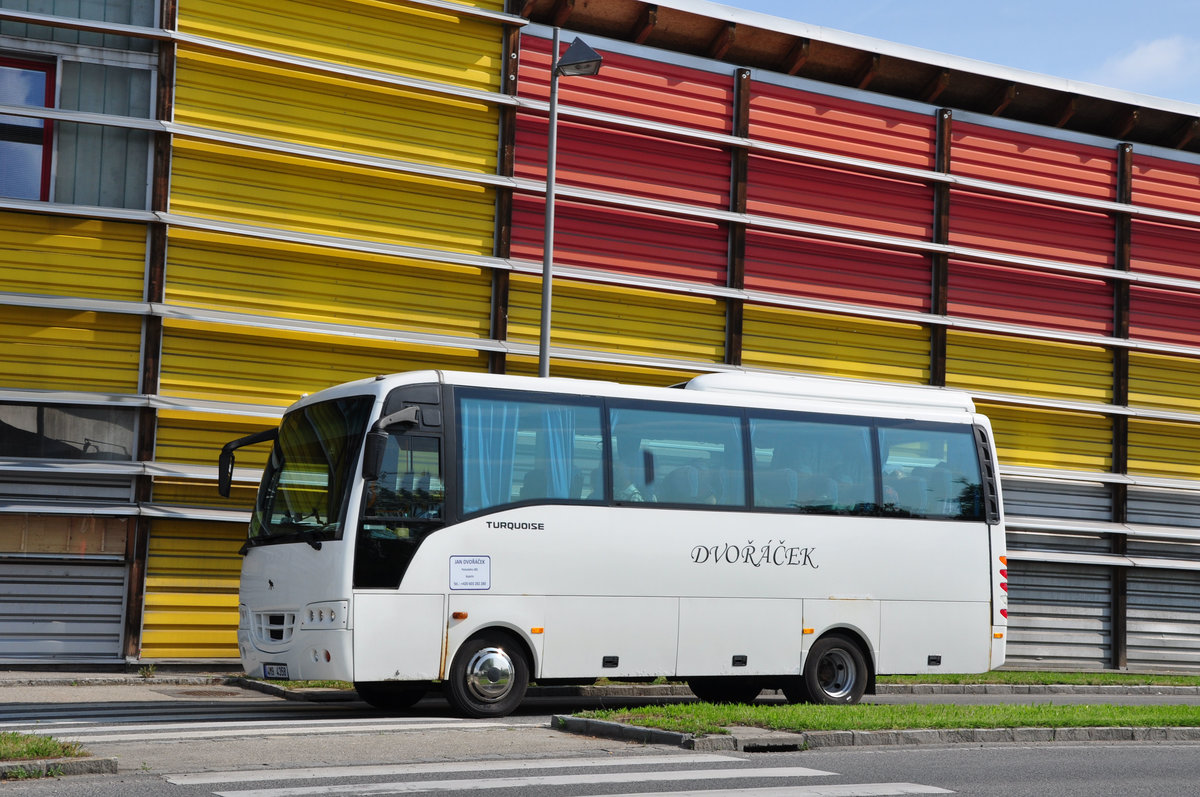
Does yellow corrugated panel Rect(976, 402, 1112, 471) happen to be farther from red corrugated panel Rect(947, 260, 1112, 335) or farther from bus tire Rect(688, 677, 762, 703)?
bus tire Rect(688, 677, 762, 703)

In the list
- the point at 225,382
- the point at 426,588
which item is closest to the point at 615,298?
the point at 225,382

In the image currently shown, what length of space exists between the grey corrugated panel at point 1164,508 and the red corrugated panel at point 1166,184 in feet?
17.4

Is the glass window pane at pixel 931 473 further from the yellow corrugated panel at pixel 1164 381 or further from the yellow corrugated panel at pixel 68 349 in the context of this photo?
the yellow corrugated panel at pixel 1164 381

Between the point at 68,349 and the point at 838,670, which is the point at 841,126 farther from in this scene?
the point at 68,349

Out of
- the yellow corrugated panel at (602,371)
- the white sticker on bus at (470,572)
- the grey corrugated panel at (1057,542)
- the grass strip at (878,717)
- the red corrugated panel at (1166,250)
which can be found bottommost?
the grass strip at (878,717)

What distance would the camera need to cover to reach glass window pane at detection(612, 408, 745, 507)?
14.7 m

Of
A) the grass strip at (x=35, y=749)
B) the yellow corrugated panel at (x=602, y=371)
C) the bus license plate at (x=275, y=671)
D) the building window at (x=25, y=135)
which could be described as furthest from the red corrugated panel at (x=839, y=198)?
the grass strip at (x=35, y=749)

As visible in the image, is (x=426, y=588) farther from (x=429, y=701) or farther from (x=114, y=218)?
(x=114, y=218)

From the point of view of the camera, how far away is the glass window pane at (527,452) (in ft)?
45.4

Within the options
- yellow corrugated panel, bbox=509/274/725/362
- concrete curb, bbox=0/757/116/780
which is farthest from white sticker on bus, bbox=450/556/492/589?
yellow corrugated panel, bbox=509/274/725/362

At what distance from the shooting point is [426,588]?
44.0ft

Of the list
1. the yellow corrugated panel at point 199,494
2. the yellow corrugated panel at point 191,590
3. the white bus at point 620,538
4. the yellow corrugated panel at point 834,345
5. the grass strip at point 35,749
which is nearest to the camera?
the grass strip at point 35,749

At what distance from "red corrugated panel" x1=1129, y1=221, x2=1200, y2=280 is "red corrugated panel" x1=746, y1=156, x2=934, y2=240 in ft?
14.7

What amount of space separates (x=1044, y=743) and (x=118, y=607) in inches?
462
